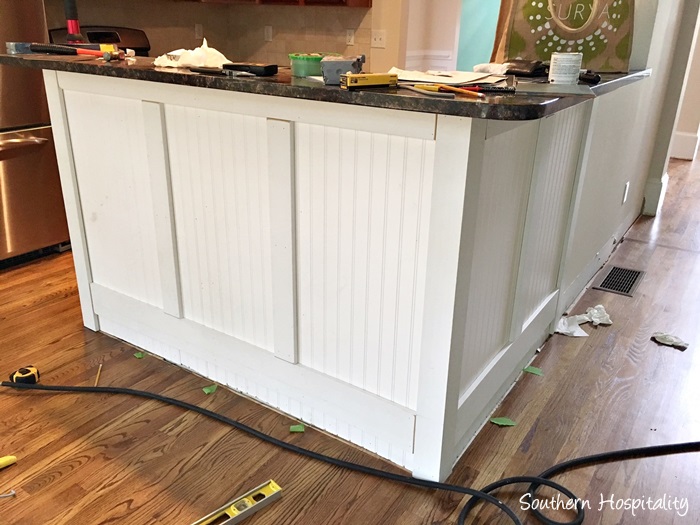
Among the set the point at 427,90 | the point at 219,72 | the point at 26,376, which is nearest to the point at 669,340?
the point at 427,90

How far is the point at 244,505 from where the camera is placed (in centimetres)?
147

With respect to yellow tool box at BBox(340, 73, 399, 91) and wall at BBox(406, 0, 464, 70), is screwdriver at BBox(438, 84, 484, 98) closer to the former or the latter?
yellow tool box at BBox(340, 73, 399, 91)

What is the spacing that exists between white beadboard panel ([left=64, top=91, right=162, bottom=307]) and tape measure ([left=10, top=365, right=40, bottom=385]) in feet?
1.30

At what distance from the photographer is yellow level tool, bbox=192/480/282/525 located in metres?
1.42

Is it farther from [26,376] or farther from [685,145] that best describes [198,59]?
[685,145]

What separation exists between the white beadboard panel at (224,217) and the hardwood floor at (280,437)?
295 mm

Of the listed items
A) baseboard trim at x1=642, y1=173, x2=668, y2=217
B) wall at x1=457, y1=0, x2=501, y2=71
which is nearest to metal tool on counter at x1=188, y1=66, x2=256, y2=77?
baseboard trim at x1=642, y1=173, x2=668, y2=217

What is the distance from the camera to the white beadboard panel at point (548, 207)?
177 centimetres

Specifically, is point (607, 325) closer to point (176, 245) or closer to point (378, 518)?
point (378, 518)

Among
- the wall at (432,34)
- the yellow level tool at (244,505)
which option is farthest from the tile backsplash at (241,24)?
the yellow level tool at (244,505)

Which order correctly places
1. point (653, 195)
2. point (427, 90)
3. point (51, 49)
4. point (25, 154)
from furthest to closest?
1. point (653, 195)
2. point (25, 154)
3. point (51, 49)
4. point (427, 90)

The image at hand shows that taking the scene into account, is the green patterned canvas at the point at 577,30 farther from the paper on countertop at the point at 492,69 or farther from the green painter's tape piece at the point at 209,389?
the green painter's tape piece at the point at 209,389

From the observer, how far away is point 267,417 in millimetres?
1825

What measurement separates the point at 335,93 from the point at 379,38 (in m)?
2.82
